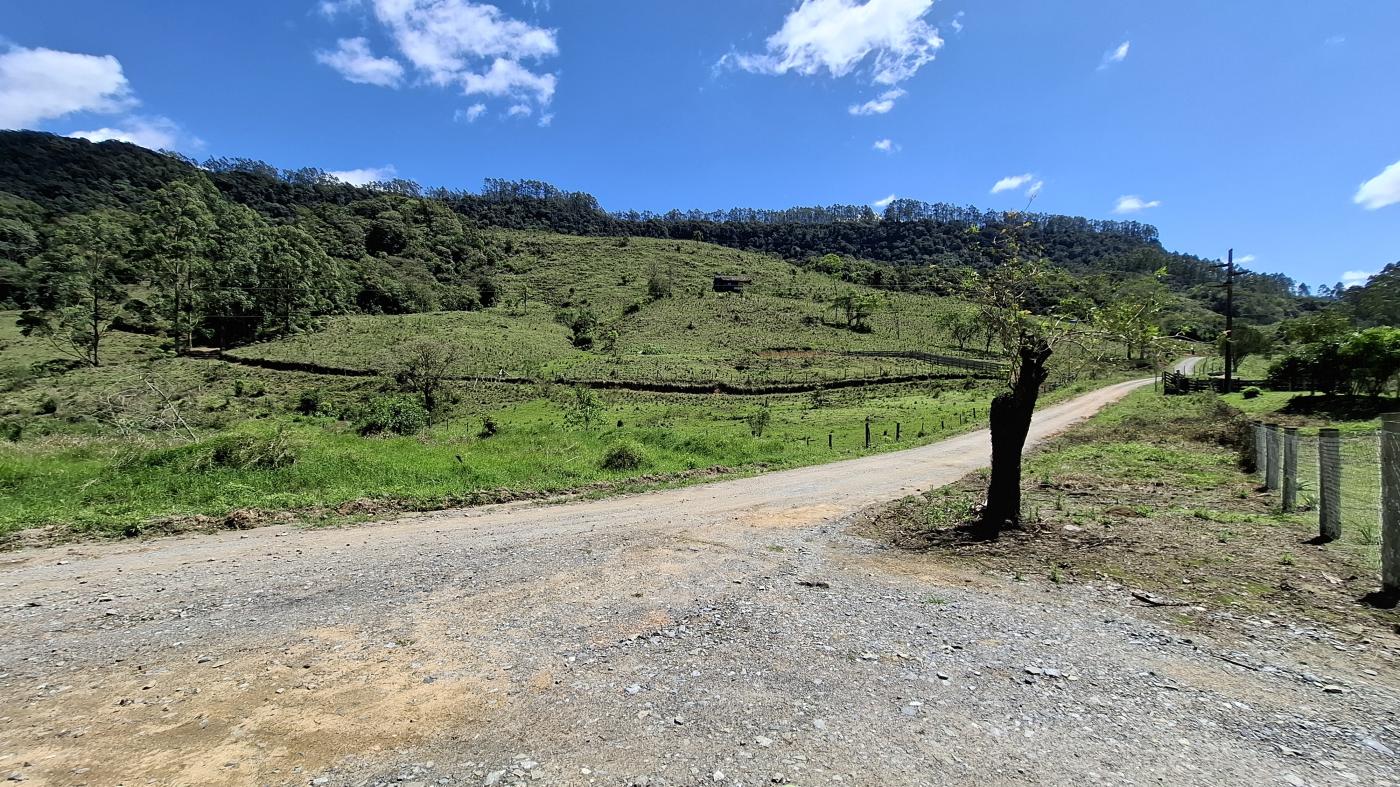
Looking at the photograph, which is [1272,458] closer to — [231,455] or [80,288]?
[231,455]

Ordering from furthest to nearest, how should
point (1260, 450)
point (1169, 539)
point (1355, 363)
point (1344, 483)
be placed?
1. point (1355, 363)
2. point (1260, 450)
3. point (1344, 483)
4. point (1169, 539)

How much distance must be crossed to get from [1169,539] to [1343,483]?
6.27m

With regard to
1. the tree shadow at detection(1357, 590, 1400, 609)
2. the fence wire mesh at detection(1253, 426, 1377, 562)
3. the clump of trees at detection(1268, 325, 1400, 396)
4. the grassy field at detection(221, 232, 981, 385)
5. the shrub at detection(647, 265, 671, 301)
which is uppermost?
the shrub at detection(647, 265, 671, 301)

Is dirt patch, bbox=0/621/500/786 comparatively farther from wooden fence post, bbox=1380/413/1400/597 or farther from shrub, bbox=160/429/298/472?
shrub, bbox=160/429/298/472

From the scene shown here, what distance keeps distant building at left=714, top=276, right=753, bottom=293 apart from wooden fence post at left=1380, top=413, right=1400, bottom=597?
120972 mm

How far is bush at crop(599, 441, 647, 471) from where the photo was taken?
1798 centimetres

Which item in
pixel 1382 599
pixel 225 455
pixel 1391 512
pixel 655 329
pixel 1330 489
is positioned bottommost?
pixel 1382 599

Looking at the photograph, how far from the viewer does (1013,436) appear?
9.36m

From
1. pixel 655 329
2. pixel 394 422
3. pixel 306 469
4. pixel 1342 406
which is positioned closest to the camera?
pixel 306 469

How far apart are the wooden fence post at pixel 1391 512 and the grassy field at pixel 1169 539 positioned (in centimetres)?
30

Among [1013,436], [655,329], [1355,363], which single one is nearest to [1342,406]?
[1355,363]

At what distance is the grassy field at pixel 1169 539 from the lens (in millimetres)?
6445

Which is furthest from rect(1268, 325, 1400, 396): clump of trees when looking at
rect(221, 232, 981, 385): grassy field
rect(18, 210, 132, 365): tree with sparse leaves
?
rect(18, 210, 132, 365): tree with sparse leaves

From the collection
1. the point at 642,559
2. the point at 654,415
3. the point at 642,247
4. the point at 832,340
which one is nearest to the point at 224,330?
the point at 654,415
